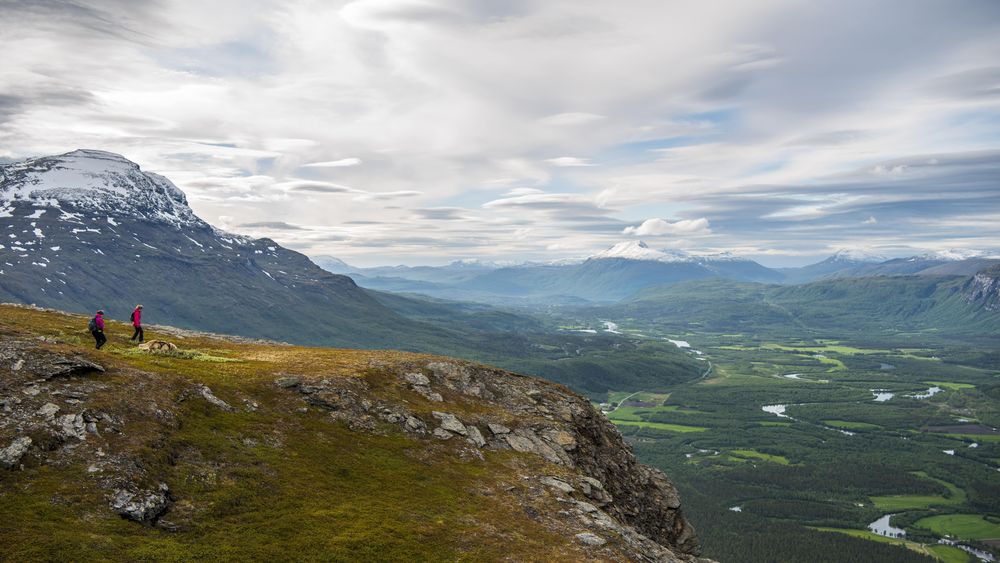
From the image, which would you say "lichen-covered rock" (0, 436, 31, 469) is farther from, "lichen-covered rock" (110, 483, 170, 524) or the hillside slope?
"lichen-covered rock" (110, 483, 170, 524)

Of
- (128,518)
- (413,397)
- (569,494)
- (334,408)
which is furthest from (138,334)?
(569,494)

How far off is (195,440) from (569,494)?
2942 cm

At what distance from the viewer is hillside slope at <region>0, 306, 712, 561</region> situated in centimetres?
2891

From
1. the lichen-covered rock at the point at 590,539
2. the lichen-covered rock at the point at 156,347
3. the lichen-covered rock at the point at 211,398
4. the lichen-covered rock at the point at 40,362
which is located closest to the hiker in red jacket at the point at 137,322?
the lichen-covered rock at the point at 156,347

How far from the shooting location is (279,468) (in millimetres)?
37656

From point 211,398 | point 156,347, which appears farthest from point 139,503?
point 156,347

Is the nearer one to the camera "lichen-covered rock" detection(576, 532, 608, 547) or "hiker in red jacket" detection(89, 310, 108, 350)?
"lichen-covered rock" detection(576, 532, 608, 547)

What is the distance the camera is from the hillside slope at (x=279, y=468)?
28906mm

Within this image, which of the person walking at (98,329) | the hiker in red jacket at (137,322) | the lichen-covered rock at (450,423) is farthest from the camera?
the hiker in red jacket at (137,322)

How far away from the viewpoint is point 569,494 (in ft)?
154

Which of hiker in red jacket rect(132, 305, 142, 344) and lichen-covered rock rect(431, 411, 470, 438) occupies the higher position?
hiker in red jacket rect(132, 305, 142, 344)

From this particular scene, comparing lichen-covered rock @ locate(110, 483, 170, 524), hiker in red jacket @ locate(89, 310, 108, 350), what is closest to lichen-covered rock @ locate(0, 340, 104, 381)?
hiker in red jacket @ locate(89, 310, 108, 350)

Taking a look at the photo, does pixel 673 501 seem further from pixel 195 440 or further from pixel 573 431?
pixel 195 440

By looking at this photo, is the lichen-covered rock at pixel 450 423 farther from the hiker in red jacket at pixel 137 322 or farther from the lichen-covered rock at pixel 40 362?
the hiker in red jacket at pixel 137 322
